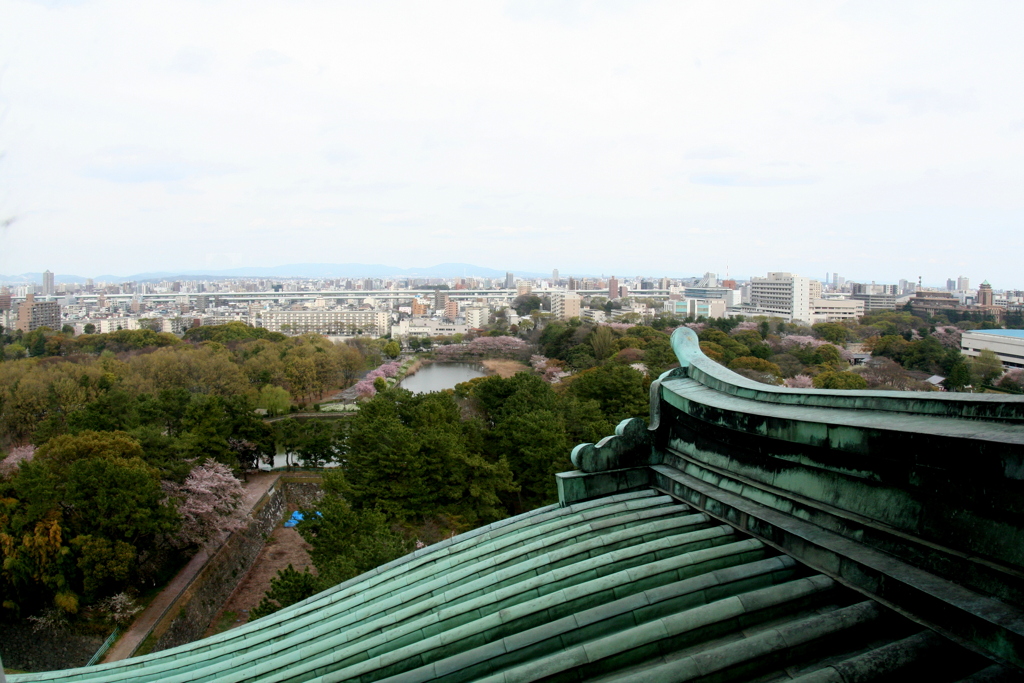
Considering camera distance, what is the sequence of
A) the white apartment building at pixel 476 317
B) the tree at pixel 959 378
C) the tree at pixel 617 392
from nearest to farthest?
the tree at pixel 617 392 < the tree at pixel 959 378 < the white apartment building at pixel 476 317

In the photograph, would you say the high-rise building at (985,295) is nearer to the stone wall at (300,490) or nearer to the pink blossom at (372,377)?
the pink blossom at (372,377)

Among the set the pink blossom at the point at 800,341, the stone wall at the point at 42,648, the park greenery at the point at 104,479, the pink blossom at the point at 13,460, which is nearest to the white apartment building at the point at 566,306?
the pink blossom at the point at 800,341

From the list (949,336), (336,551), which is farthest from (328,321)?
(336,551)

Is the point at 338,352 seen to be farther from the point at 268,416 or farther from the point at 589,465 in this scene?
the point at 589,465

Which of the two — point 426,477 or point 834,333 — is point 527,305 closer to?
point 834,333

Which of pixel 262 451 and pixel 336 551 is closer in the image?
pixel 336 551

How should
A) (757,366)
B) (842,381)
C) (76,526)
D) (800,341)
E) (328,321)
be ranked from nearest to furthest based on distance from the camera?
(76,526), (842,381), (757,366), (800,341), (328,321)

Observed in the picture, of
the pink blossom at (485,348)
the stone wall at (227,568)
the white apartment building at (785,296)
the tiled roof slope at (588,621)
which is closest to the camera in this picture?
the tiled roof slope at (588,621)

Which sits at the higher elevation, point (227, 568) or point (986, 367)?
point (986, 367)
